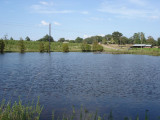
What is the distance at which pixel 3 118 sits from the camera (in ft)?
27.0

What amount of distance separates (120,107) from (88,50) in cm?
10208

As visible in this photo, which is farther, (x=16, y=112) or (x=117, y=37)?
(x=117, y=37)

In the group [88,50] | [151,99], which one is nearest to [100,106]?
[151,99]

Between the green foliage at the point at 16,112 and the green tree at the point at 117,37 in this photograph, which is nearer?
the green foliage at the point at 16,112

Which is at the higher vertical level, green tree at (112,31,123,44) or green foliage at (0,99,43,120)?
green tree at (112,31,123,44)

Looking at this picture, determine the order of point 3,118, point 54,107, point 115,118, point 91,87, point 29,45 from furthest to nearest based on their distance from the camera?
point 29,45
point 91,87
point 54,107
point 115,118
point 3,118

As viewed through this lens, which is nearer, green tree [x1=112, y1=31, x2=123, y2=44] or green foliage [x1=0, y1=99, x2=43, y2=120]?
green foliage [x1=0, y1=99, x2=43, y2=120]

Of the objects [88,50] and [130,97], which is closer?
[130,97]

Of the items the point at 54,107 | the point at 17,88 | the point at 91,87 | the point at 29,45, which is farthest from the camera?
the point at 29,45

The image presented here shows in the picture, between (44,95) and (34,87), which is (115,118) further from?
(34,87)

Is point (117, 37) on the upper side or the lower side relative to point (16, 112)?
upper

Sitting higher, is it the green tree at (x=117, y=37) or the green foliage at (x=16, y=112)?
the green tree at (x=117, y=37)

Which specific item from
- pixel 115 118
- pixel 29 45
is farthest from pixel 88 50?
pixel 115 118

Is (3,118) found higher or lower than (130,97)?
higher
